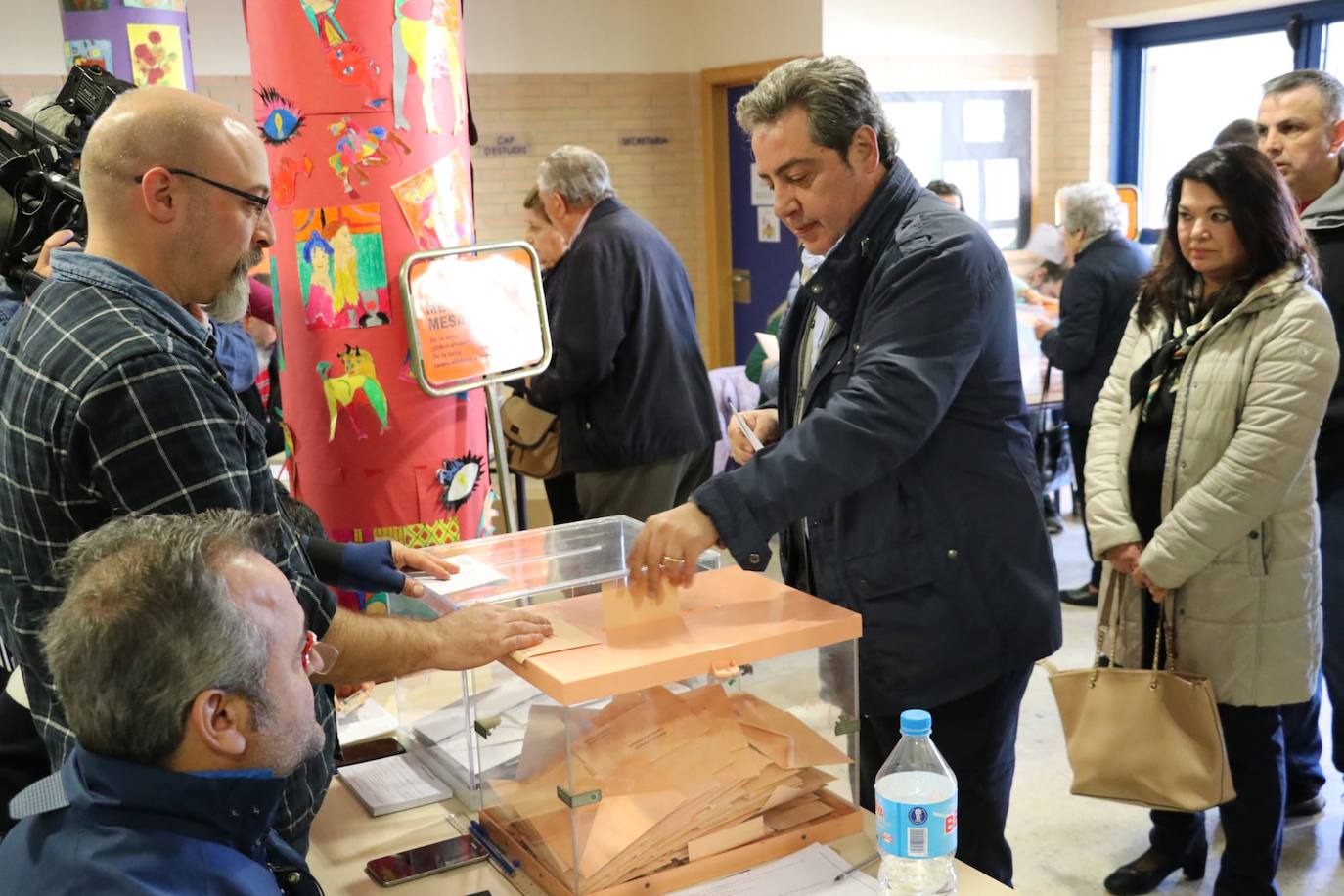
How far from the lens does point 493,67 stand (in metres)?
7.67

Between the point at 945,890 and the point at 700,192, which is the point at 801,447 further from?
the point at 700,192

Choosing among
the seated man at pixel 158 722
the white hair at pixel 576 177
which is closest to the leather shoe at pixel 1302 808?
the white hair at pixel 576 177

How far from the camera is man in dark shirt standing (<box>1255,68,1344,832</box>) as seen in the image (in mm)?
3154

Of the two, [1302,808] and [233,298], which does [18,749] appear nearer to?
[233,298]

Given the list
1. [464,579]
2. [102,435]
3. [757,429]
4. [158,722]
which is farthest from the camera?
[757,429]

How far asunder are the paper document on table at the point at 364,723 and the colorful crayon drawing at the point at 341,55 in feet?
4.29

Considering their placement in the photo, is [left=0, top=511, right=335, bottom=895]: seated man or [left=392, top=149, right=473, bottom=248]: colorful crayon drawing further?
[left=392, top=149, right=473, bottom=248]: colorful crayon drawing

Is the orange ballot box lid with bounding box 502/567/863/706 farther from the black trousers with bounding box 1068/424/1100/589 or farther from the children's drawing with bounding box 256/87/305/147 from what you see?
the black trousers with bounding box 1068/424/1100/589

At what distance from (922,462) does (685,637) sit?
52 centimetres

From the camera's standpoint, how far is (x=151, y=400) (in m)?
1.56

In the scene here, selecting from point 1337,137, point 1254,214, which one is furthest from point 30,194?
point 1337,137

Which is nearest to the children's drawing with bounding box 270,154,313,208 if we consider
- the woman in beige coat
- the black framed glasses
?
the black framed glasses

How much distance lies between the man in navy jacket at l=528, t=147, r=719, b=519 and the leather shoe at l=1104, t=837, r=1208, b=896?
6.15 feet

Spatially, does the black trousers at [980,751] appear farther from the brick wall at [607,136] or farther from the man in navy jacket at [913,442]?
the brick wall at [607,136]
